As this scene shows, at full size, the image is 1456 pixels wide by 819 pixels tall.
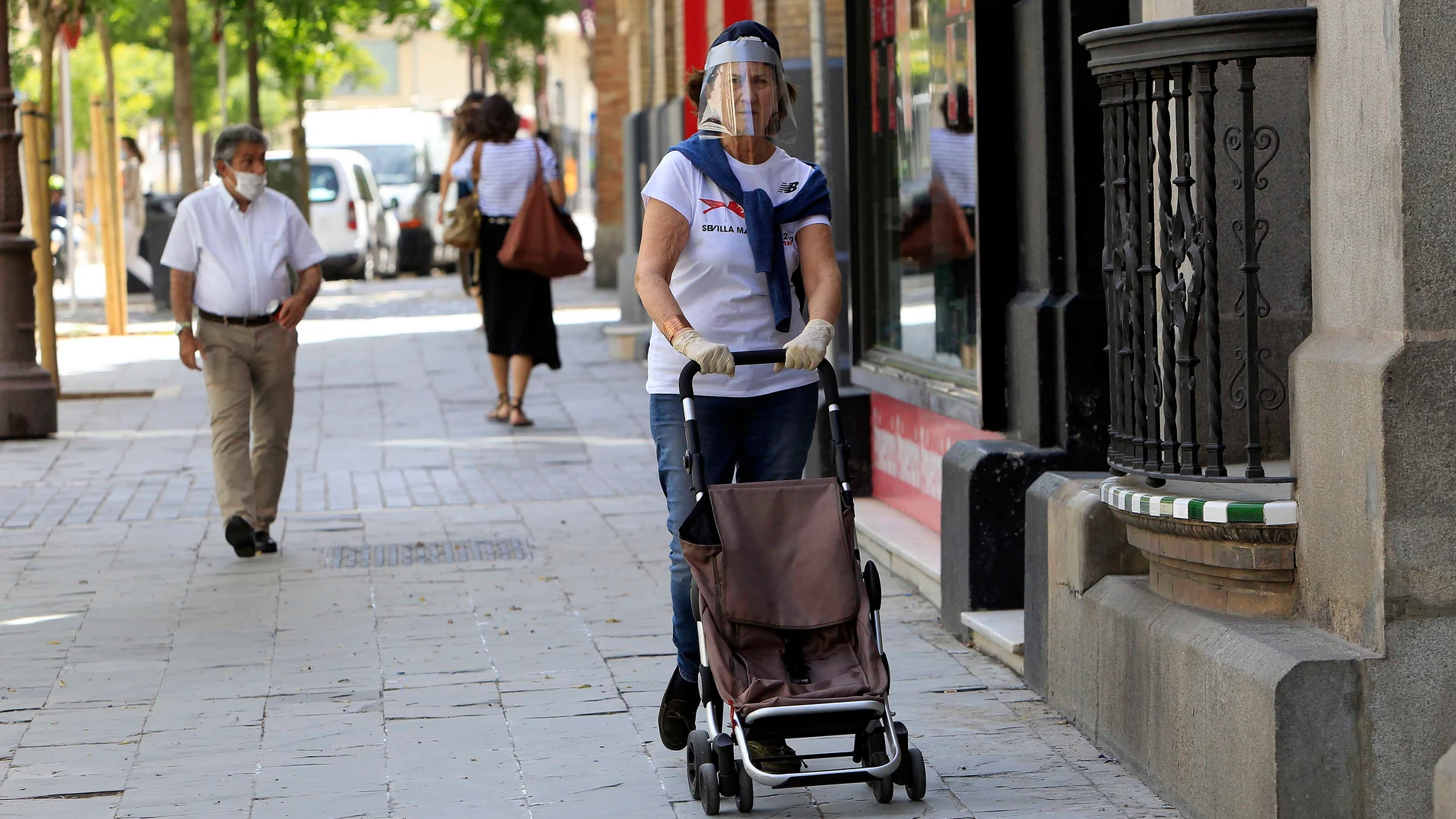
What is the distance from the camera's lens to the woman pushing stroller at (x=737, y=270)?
5.14 metres

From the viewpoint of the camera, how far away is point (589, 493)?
35.0 ft

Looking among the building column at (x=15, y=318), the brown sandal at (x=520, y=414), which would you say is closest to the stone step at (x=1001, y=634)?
the brown sandal at (x=520, y=414)

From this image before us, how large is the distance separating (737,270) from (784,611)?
890 millimetres

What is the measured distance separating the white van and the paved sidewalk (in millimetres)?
21602

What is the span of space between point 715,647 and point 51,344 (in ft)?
35.6

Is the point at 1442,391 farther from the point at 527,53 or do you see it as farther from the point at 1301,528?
the point at 527,53

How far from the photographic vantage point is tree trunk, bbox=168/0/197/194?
24000 millimetres

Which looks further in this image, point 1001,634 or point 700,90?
point 1001,634

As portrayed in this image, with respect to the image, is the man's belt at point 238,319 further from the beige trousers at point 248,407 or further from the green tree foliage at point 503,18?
the green tree foliage at point 503,18

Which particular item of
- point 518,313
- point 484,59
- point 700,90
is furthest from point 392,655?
point 484,59

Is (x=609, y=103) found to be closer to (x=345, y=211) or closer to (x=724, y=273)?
(x=345, y=211)

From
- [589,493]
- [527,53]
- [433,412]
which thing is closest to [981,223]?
[589,493]

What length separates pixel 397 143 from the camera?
36.8 meters

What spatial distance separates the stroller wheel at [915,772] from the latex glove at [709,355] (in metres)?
1.02
